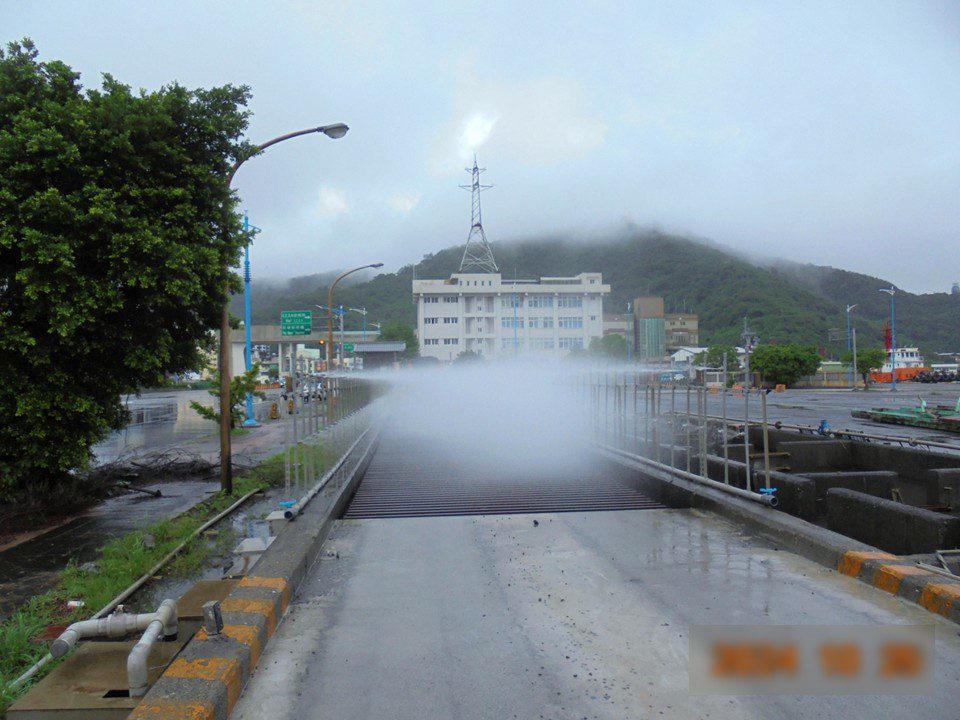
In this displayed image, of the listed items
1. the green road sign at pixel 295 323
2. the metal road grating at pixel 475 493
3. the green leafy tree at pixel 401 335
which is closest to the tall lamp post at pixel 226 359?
the metal road grating at pixel 475 493

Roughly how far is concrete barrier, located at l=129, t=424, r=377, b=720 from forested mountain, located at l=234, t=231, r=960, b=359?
54.7 meters

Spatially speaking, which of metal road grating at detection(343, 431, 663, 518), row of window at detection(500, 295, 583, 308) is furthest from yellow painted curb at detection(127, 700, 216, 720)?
row of window at detection(500, 295, 583, 308)

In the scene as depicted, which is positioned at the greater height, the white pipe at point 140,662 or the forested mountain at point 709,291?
the forested mountain at point 709,291

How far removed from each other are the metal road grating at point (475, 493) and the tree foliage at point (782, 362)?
4237 cm

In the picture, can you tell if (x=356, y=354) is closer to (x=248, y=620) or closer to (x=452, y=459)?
(x=452, y=459)

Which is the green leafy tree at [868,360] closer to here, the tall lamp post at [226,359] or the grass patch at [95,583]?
the tall lamp post at [226,359]

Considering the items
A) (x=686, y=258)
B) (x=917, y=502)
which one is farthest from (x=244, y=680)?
(x=686, y=258)

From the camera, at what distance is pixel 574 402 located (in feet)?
46.1

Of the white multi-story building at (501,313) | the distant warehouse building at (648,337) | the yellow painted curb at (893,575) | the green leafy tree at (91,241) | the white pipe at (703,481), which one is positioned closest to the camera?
the yellow painted curb at (893,575)

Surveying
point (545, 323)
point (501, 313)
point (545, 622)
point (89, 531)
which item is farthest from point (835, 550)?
point (545, 323)

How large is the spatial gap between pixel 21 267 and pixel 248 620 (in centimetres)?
592

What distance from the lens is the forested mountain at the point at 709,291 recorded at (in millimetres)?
67375

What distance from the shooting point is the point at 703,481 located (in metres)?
8.07

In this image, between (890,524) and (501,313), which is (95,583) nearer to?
(890,524)
